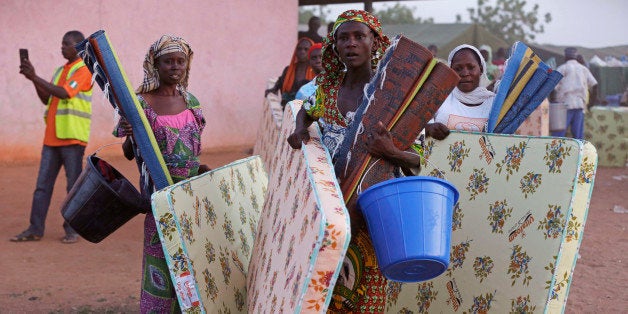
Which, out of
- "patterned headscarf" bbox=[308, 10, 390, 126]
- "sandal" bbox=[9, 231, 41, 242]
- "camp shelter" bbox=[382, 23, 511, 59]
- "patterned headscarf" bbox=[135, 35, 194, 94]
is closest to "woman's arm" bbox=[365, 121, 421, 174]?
"patterned headscarf" bbox=[308, 10, 390, 126]

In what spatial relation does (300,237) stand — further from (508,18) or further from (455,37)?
(508,18)

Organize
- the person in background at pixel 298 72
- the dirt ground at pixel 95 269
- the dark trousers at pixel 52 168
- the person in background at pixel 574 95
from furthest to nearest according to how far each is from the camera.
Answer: the person in background at pixel 574 95 < the person in background at pixel 298 72 < the dark trousers at pixel 52 168 < the dirt ground at pixel 95 269

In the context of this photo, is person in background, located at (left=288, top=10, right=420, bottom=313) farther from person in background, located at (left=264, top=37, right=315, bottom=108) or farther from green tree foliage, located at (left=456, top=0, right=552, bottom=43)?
→ green tree foliage, located at (left=456, top=0, right=552, bottom=43)

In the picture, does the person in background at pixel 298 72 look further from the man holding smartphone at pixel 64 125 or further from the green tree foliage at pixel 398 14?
the green tree foliage at pixel 398 14

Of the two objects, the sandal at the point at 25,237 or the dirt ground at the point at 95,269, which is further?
the sandal at the point at 25,237

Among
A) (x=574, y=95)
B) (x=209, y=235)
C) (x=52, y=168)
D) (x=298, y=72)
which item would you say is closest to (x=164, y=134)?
(x=209, y=235)

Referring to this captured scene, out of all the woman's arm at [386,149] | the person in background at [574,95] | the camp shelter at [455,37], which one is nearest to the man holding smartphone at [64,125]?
the woman's arm at [386,149]

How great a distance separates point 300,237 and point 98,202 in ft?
5.58

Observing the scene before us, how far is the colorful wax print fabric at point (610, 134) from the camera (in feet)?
47.5

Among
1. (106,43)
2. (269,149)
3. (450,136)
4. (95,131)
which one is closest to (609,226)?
(269,149)

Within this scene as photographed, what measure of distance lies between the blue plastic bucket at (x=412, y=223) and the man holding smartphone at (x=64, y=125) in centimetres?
480

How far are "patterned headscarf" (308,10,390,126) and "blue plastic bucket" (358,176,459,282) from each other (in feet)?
2.51

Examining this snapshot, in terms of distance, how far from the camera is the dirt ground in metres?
5.43

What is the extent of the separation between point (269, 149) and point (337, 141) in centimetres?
406
